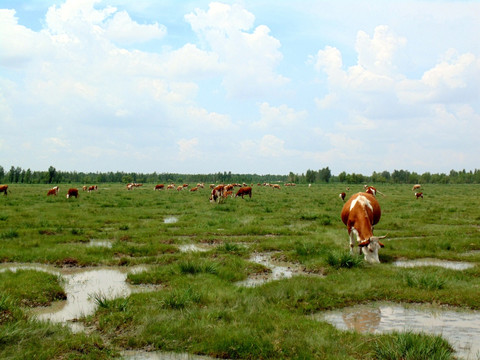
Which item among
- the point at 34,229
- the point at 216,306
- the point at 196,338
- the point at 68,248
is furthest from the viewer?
the point at 34,229

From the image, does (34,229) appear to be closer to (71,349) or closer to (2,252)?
(2,252)

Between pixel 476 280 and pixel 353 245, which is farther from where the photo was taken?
pixel 353 245

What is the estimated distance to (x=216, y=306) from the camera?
281 inches

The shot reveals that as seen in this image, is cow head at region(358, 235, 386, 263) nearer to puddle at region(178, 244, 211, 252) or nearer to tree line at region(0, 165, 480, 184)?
puddle at region(178, 244, 211, 252)

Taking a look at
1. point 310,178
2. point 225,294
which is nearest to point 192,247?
point 225,294

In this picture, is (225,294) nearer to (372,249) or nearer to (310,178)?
(372,249)

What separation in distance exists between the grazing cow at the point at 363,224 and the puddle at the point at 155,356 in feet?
A: 23.6

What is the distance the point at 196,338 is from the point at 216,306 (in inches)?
55.0

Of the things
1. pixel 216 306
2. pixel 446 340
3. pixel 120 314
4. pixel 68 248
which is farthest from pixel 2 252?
pixel 446 340

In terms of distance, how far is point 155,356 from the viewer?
5348 mm

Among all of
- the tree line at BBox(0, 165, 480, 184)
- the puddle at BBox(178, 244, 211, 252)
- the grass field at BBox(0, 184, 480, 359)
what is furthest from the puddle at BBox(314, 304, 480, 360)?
the tree line at BBox(0, 165, 480, 184)

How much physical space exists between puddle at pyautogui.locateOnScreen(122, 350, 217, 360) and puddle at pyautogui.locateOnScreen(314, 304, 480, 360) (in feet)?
8.85

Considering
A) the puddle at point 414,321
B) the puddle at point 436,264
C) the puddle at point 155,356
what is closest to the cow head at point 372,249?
the puddle at point 436,264

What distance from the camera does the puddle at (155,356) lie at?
5.30m
